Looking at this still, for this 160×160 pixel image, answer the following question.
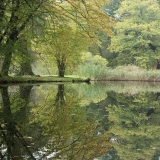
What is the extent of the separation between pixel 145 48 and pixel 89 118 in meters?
31.5

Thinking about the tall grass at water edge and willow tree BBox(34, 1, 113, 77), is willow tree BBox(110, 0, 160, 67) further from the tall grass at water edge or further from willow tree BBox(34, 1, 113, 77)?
willow tree BBox(34, 1, 113, 77)

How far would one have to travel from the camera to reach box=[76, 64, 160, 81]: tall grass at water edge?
76.0 feet

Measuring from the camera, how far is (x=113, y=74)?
24.2 m

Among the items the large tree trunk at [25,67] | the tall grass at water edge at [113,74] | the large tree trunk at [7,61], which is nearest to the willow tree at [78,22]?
the large tree trunk at [7,61]

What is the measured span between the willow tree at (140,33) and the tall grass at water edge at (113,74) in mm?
8387

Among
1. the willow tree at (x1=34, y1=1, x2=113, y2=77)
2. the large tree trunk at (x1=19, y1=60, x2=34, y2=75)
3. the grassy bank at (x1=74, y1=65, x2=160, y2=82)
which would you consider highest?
the willow tree at (x1=34, y1=1, x2=113, y2=77)

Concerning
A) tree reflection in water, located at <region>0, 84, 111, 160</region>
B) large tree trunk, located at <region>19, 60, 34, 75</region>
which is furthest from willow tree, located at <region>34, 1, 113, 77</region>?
tree reflection in water, located at <region>0, 84, 111, 160</region>

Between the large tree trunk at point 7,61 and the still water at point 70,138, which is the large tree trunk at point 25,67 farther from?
the still water at point 70,138

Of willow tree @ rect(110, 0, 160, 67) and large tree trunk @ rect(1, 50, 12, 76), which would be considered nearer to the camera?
large tree trunk @ rect(1, 50, 12, 76)

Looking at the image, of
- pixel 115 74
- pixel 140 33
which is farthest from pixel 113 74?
pixel 140 33

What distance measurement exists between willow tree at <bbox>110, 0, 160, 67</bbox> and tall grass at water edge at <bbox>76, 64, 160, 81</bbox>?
27.5 feet

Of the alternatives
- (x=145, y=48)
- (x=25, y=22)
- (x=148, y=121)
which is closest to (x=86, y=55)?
(x=145, y=48)

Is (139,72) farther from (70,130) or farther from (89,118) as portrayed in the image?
(70,130)

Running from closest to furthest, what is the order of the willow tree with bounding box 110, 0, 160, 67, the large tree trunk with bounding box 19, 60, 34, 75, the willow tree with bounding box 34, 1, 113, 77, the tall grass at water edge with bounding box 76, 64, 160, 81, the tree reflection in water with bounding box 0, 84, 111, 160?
the tree reflection in water with bounding box 0, 84, 111, 160, the willow tree with bounding box 34, 1, 113, 77, the large tree trunk with bounding box 19, 60, 34, 75, the tall grass at water edge with bounding box 76, 64, 160, 81, the willow tree with bounding box 110, 0, 160, 67
